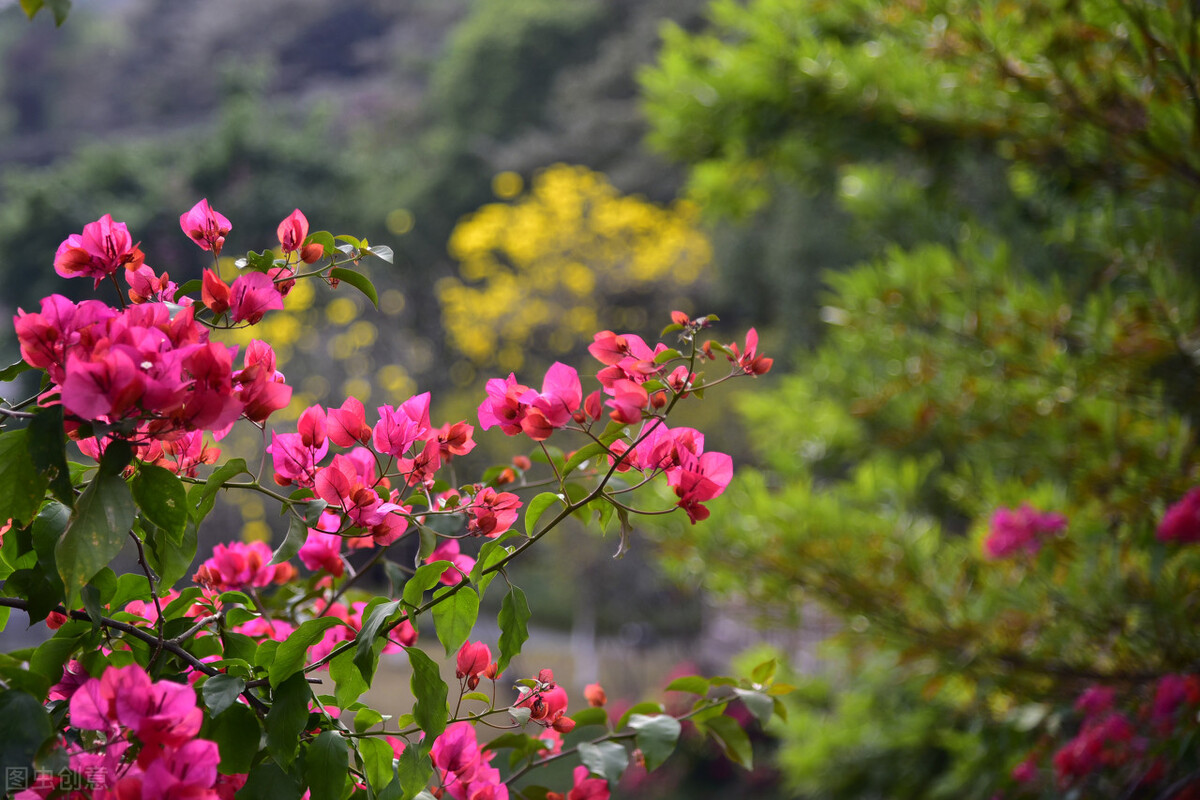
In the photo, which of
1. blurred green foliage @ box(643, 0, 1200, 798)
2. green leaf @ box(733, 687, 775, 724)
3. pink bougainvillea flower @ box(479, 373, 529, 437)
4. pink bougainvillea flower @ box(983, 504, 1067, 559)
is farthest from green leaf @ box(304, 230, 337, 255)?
pink bougainvillea flower @ box(983, 504, 1067, 559)

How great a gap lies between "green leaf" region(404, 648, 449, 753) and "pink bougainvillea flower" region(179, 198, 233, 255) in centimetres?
24

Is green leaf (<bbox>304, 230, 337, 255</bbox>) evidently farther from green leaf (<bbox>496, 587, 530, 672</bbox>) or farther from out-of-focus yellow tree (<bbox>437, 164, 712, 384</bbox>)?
out-of-focus yellow tree (<bbox>437, 164, 712, 384</bbox>)

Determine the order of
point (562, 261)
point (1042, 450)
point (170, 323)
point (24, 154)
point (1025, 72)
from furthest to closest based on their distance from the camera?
point (24, 154)
point (562, 261)
point (1042, 450)
point (1025, 72)
point (170, 323)

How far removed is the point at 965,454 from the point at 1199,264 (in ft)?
1.95

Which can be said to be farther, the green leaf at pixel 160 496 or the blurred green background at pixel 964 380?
the blurred green background at pixel 964 380

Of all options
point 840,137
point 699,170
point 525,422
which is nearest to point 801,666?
point 699,170

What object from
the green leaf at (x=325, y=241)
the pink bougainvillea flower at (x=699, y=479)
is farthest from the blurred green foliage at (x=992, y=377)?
the green leaf at (x=325, y=241)

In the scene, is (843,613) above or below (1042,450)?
below

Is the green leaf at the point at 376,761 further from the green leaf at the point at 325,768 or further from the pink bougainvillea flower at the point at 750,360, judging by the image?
the pink bougainvillea flower at the point at 750,360

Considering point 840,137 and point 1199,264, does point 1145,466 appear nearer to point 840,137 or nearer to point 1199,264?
point 1199,264

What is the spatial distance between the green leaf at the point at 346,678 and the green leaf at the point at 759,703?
21 centimetres

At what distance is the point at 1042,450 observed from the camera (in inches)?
51.2

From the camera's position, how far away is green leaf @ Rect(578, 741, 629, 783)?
1.46 ft

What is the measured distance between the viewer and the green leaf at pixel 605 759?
45 centimetres
